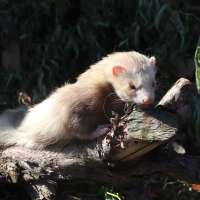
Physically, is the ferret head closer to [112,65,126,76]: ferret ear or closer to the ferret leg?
[112,65,126,76]: ferret ear

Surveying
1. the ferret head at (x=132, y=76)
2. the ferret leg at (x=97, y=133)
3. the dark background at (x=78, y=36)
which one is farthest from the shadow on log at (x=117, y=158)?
the dark background at (x=78, y=36)

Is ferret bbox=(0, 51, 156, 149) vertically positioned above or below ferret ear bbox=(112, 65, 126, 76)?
below

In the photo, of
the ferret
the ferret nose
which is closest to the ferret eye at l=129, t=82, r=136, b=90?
the ferret

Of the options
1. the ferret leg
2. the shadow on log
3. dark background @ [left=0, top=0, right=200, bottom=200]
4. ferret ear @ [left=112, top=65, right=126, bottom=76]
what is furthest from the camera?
dark background @ [left=0, top=0, right=200, bottom=200]

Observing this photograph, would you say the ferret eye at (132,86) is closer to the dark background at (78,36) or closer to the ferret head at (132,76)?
the ferret head at (132,76)

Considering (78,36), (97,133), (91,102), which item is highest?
(91,102)

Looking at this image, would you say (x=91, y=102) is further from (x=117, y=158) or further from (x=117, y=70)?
(x=117, y=158)

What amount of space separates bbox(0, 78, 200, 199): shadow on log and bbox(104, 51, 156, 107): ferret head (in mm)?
280

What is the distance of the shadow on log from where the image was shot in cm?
Result: 383

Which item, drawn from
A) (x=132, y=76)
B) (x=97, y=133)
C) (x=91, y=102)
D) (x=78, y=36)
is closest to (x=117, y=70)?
(x=132, y=76)

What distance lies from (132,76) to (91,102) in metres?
0.34

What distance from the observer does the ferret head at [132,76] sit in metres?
4.26

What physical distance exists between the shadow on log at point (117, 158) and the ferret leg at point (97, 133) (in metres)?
0.03

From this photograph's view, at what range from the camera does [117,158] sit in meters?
4.13
